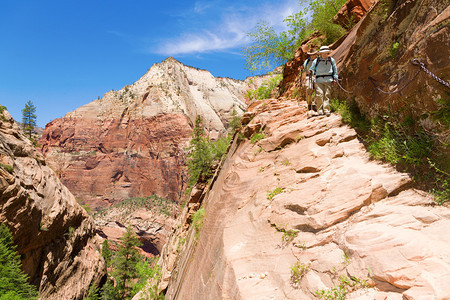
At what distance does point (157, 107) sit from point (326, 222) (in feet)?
281

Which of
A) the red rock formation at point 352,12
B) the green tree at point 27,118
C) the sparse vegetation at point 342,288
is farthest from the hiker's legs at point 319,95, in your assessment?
the green tree at point 27,118

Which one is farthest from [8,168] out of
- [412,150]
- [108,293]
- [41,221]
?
[412,150]

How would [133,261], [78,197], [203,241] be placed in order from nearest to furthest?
[203,241], [133,261], [78,197]

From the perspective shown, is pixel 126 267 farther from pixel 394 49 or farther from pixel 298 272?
pixel 394 49

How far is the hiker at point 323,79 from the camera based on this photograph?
23.9 ft

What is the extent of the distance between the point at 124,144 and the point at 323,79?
283 ft

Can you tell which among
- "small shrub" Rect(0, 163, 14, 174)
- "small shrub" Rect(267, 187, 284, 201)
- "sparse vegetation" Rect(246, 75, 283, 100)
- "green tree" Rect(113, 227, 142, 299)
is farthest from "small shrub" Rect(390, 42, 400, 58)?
"green tree" Rect(113, 227, 142, 299)

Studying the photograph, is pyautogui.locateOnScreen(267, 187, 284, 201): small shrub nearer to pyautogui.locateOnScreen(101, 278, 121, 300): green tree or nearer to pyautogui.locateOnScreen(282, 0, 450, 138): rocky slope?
pyautogui.locateOnScreen(282, 0, 450, 138): rocky slope

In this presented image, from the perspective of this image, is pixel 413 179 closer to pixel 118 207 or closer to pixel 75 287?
pixel 75 287

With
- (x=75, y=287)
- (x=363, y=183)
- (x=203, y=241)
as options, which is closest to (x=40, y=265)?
(x=75, y=287)

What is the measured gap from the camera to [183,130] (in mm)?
78625

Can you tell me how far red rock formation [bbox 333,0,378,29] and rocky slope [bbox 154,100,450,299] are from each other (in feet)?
16.5

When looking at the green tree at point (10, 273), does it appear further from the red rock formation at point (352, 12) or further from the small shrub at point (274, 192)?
the red rock formation at point (352, 12)

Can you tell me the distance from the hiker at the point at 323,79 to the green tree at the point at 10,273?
20.1m
